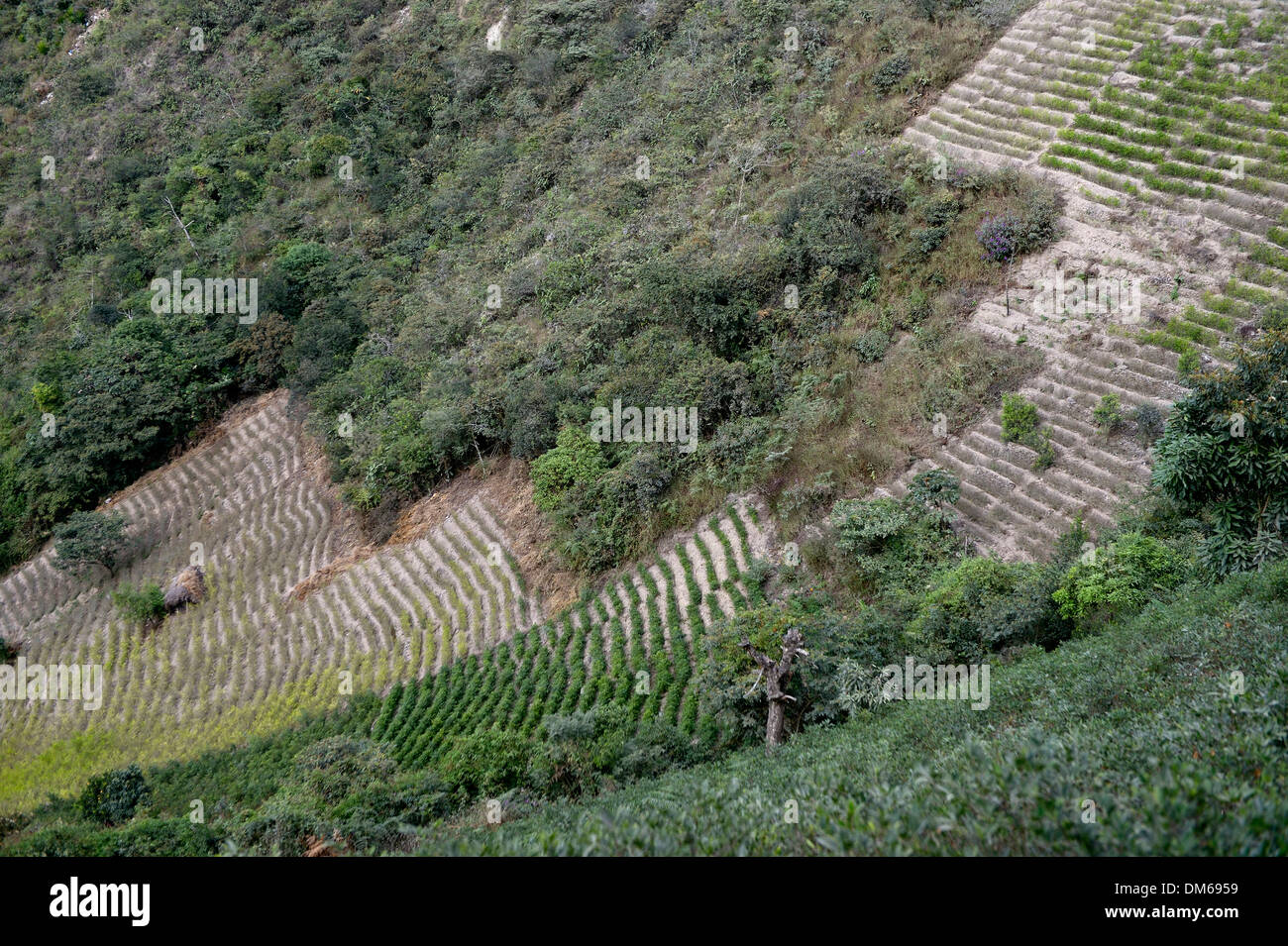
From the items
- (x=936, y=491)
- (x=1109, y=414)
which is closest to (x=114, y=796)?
(x=936, y=491)

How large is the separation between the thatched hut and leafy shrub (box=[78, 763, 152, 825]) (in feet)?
23.4

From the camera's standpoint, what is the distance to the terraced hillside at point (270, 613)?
546 inches

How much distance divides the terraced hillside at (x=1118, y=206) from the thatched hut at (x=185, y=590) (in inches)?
715

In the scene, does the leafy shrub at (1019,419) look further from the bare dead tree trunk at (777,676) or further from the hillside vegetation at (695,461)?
the bare dead tree trunk at (777,676)

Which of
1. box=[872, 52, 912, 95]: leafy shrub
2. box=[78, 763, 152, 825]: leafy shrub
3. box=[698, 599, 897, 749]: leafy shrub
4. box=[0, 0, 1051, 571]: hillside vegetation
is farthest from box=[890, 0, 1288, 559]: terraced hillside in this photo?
box=[78, 763, 152, 825]: leafy shrub

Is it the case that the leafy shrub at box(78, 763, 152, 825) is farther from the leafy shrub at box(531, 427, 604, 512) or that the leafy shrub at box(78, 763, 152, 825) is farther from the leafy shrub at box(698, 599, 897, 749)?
the leafy shrub at box(698, 599, 897, 749)

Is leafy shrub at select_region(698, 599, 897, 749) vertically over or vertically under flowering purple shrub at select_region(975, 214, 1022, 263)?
under

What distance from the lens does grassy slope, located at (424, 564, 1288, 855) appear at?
3.55 m

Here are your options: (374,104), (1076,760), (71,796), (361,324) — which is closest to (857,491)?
(1076,760)

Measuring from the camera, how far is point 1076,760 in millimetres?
4340

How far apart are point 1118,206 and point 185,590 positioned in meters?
23.1

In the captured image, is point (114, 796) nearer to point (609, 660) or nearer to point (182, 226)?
point (609, 660)

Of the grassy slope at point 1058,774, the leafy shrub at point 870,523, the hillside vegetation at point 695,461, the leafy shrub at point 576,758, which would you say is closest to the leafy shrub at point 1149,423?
the hillside vegetation at point 695,461

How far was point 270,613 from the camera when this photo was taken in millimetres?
19281
